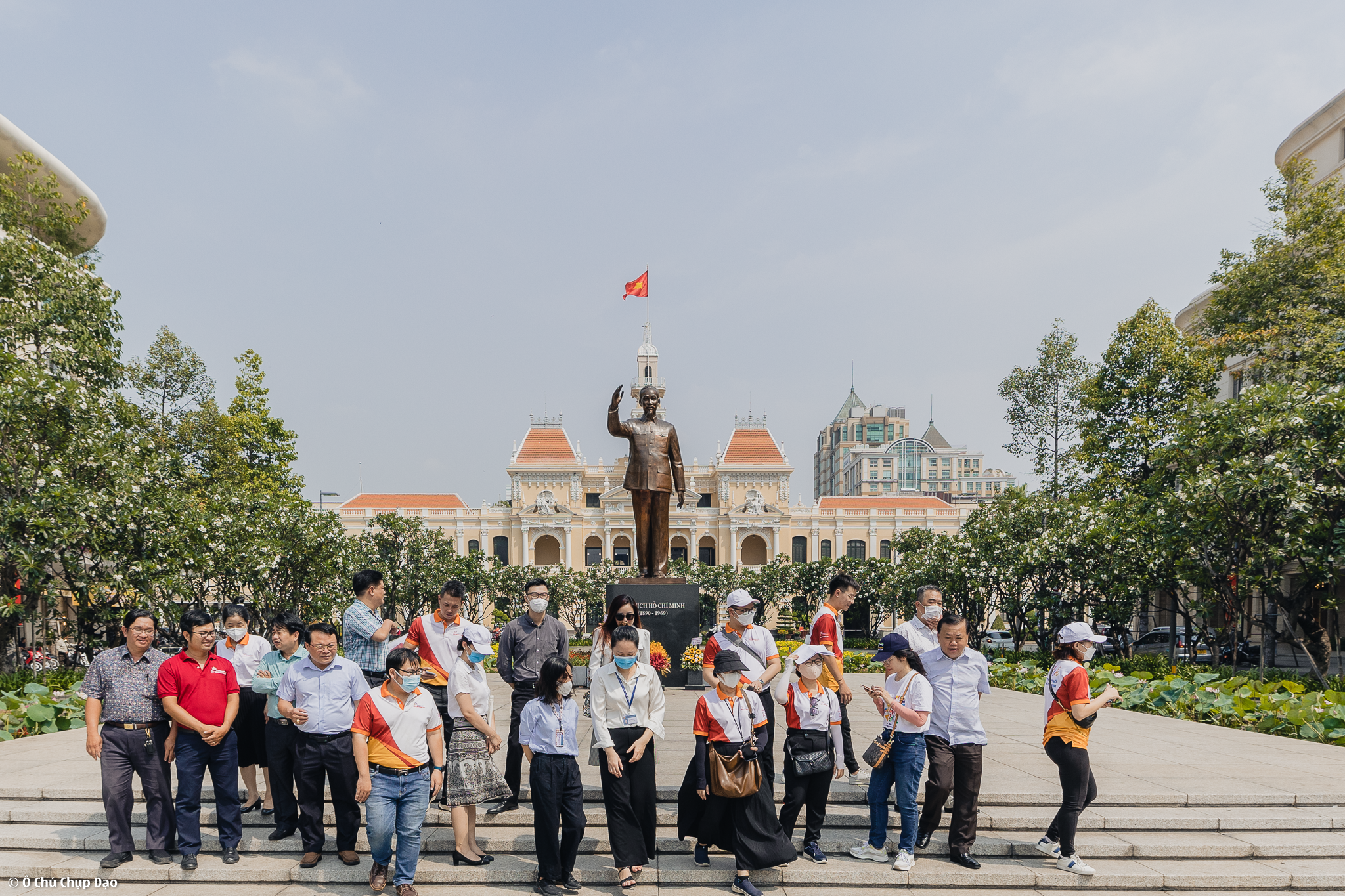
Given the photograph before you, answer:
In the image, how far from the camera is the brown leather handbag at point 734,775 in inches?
191

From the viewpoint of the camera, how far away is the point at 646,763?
5043 mm

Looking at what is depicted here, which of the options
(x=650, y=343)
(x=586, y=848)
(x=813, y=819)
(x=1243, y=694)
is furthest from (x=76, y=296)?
(x=650, y=343)

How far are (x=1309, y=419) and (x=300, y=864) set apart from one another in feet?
52.8

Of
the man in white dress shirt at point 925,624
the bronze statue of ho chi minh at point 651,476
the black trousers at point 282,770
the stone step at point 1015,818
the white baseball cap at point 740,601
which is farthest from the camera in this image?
the bronze statue of ho chi minh at point 651,476

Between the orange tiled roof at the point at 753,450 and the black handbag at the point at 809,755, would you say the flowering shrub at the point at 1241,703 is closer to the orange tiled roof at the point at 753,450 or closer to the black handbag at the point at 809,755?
the black handbag at the point at 809,755

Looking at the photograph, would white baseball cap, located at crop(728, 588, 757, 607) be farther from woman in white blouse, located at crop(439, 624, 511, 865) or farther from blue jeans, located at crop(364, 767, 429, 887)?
blue jeans, located at crop(364, 767, 429, 887)

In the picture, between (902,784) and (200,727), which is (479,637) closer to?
(200,727)

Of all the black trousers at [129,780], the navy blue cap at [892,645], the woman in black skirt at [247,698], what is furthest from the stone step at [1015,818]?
the navy blue cap at [892,645]

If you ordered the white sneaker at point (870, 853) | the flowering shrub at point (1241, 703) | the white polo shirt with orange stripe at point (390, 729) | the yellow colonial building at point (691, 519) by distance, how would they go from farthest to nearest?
the yellow colonial building at point (691, 519)
the flowering shrub at point (1241, 703)
the white sneaker at point (870, 853)
the white polo shirt with orange stripe at point (390, 729)

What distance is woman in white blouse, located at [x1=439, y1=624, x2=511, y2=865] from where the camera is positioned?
5.12 metres

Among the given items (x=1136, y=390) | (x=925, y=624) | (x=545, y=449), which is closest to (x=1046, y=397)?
(x=1136, y=390)

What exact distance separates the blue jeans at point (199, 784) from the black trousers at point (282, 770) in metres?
0.24

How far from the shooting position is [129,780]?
5.42m

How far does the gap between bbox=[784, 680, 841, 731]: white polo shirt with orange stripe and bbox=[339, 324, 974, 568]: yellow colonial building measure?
55539mm
